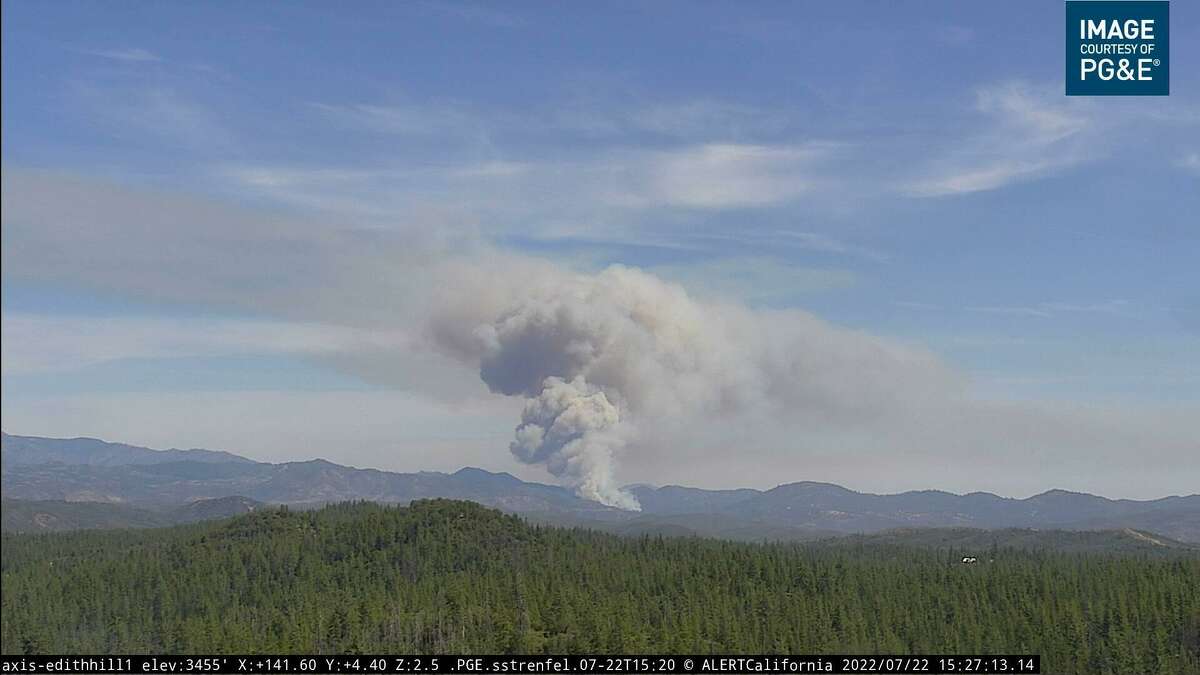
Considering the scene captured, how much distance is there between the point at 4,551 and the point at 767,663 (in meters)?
168

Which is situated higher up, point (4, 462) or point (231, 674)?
point (4, 462)

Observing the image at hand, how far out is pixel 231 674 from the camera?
17912cm

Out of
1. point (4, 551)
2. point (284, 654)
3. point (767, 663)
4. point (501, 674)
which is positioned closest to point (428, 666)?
point (501, 674)

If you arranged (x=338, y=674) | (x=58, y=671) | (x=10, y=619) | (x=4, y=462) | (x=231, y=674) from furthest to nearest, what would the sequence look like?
(x=338, y=674) → (x=231, y=674) → (x=58, y=671) → (x=10, y=619) → (x=4, y=462)

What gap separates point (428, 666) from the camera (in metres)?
197

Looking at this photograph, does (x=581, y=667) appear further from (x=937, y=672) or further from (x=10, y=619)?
(x=10, y=619)

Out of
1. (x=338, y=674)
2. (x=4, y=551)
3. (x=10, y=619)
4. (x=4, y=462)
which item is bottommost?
(x=338, y=674)

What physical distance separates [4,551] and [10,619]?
114507 mm

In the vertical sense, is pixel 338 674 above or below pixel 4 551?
below

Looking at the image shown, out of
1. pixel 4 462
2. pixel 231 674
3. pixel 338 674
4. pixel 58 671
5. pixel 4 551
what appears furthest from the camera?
pixel 338 674

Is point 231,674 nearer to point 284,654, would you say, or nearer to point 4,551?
point 284,654

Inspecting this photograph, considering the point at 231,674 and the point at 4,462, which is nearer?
the point at 4,462

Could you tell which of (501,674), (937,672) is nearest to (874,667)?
(937,672)

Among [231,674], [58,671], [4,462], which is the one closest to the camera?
[4,462]
